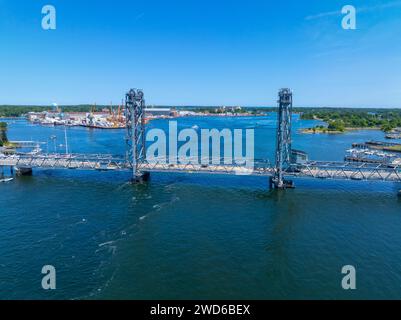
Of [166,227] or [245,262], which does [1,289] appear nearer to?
[166,227]

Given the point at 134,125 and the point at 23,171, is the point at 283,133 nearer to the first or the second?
the point at 134,125

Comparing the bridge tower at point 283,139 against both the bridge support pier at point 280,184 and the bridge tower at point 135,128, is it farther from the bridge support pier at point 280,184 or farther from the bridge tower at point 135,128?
the bridge tower at point 135,128

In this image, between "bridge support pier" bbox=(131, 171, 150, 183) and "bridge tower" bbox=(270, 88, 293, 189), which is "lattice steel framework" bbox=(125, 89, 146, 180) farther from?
"bridge tower" bbox=(270, 88, 293, 189)
